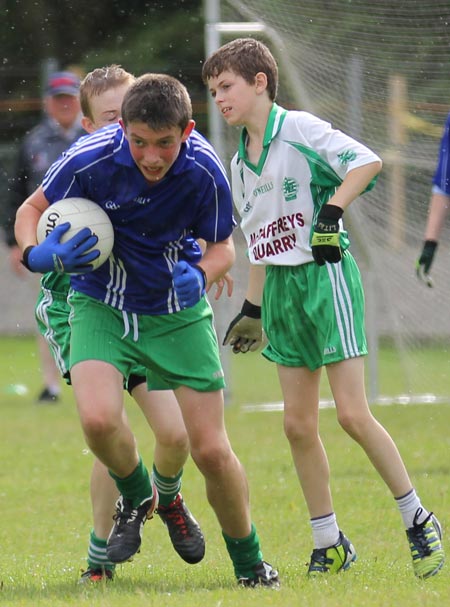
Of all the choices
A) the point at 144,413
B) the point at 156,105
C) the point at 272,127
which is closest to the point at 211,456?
the point at 144,413

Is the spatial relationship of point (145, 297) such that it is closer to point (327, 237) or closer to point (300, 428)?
point (327, 237)

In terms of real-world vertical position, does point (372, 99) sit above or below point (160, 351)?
below

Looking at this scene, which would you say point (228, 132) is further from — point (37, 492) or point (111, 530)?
point (111, 530)

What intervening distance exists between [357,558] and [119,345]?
5.16 feet

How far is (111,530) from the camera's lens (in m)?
5.46

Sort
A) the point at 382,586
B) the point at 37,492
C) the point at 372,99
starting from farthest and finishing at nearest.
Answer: the point at 372,99, the point at 37,492, the point at 382,586

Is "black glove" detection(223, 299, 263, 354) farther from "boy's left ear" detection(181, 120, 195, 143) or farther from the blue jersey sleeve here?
the blue jersey sleeve

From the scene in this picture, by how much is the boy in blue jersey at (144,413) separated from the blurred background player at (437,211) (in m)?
2.75

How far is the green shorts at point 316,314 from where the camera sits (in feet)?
17.9

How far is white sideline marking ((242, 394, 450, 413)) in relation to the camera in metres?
11.0

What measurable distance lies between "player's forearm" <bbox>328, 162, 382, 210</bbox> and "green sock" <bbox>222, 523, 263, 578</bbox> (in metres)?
1.35

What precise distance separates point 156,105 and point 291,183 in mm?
950

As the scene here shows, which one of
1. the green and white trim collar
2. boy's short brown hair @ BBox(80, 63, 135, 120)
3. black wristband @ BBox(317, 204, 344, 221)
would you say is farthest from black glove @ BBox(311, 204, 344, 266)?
boy's short brown hair @ BBox(80, 63, 135, 120)

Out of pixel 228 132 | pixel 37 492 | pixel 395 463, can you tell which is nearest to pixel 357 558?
pixel 395 463
